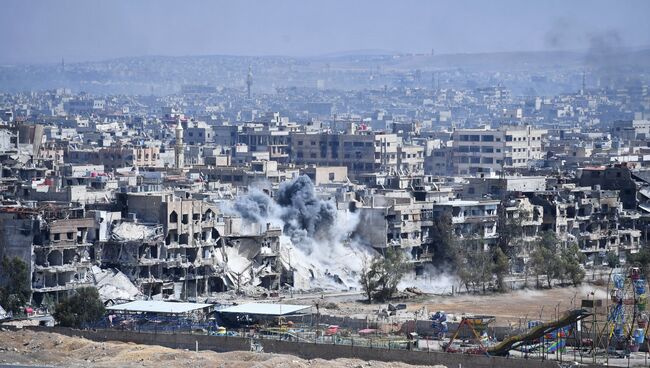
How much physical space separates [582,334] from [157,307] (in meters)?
12.8

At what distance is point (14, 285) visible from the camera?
203ft

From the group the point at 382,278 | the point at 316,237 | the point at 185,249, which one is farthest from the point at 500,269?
the point at 185,249

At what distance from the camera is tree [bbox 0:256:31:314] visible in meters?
61.4

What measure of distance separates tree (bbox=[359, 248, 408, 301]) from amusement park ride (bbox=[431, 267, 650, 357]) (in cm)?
1041

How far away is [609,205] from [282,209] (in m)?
14.5

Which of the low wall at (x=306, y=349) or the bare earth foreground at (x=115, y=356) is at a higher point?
the low wall at (x=306, y=349)

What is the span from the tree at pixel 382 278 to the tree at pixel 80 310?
38.4ft

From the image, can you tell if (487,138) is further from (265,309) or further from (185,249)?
(265,309)

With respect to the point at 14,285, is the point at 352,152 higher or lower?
higher

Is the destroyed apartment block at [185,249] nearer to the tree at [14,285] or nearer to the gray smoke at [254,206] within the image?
the gray smoke at [254,206]

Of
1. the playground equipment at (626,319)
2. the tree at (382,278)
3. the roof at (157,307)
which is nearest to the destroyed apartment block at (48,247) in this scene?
the roof at (157,307)

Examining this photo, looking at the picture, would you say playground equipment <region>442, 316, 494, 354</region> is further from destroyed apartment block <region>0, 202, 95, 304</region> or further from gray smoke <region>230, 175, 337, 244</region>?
gray smoke <region>230, 175, 337, 244</region>

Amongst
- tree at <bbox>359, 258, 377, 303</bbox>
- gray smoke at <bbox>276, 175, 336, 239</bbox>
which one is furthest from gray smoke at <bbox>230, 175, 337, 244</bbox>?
tree at <bbox>359, 258, 377, 303</bbox>

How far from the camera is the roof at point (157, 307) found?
196ft
